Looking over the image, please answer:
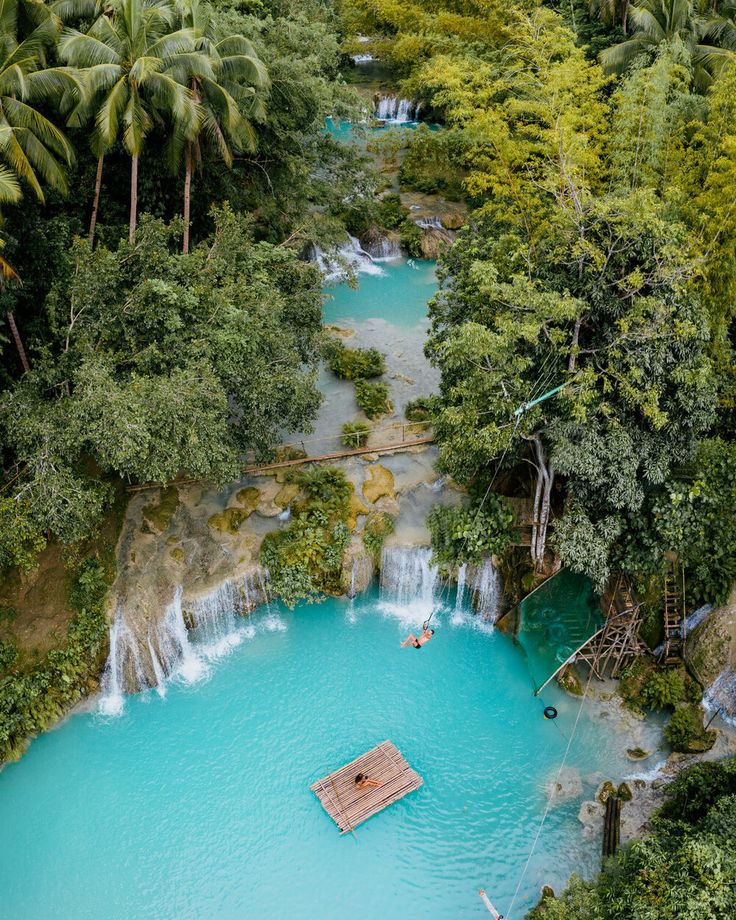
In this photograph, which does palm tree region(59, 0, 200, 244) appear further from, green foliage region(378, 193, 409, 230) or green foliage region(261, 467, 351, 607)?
green foliage region(378, 193, 409, 230)

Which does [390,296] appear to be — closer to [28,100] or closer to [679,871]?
[28,100]

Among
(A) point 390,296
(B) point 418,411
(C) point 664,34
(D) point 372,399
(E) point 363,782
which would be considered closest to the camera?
(E) point 363,782

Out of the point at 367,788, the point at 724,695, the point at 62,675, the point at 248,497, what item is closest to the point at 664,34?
the point at 248,497

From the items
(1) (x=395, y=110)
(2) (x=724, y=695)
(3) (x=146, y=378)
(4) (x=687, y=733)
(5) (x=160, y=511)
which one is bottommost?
(4) (x=687, y=733)

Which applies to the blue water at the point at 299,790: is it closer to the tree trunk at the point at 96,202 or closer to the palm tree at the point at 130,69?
the tree trunk at the point at 96,202

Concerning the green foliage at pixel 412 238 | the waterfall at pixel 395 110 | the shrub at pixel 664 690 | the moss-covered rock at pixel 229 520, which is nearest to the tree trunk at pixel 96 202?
the moss-covered rock at pixel 229 520

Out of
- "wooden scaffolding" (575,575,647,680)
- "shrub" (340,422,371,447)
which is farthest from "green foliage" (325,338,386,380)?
"wooden scaffolding" (575,575,647,680)

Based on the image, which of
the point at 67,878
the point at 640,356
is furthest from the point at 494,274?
the point at 67,878
